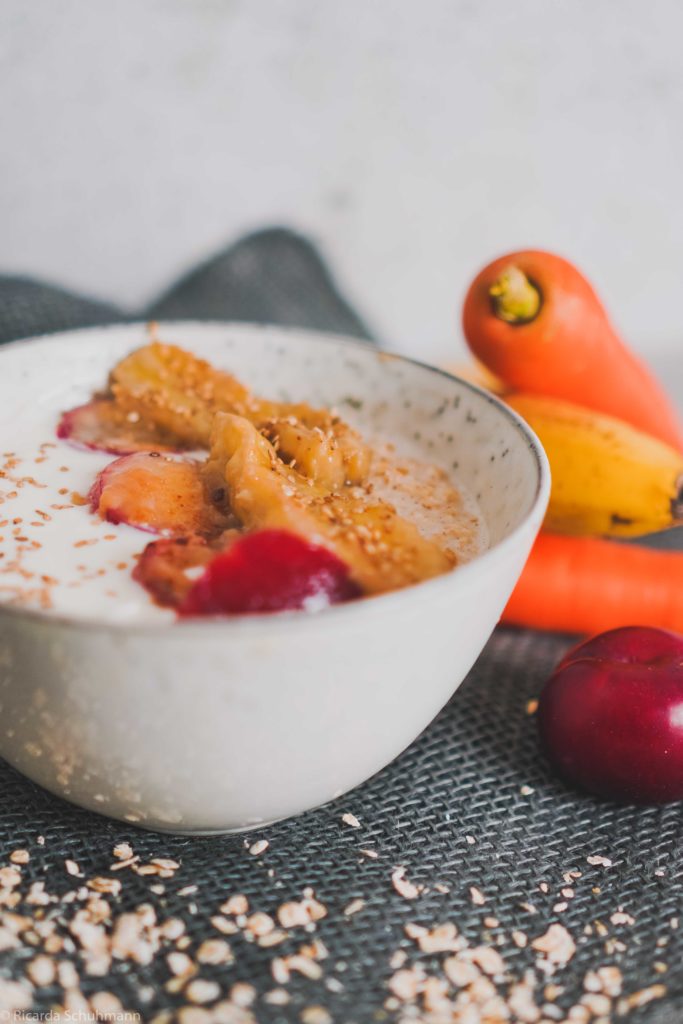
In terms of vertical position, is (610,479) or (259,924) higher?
(610,479)

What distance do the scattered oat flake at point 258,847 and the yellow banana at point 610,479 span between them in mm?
547

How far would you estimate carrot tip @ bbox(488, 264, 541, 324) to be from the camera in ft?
4.08

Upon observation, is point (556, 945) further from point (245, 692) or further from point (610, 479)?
point (610, 479)

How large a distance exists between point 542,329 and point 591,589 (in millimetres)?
338

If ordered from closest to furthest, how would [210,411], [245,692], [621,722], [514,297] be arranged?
[245,692]
[621,722]
[210,411]
[514,297]

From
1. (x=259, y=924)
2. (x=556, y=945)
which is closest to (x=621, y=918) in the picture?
(x=556, y=945)

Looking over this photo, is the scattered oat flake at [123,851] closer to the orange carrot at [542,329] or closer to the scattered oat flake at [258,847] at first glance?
the scattered oat flake at [258,847]

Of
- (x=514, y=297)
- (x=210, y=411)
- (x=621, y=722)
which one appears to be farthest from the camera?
(x=514, y=297)

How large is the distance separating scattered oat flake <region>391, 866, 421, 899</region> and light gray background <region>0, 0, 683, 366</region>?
1300 millimetres

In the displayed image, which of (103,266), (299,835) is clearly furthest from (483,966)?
(103,266)

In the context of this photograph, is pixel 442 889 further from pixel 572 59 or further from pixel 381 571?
pixel 572 59

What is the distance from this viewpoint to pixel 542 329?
4.19 feet

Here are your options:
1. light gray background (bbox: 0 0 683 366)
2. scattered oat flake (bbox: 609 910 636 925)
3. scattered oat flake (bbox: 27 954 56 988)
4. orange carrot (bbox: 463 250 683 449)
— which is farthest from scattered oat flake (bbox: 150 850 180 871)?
light gray background (bbox: 0 0 683 366)

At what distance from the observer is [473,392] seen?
1.13m
